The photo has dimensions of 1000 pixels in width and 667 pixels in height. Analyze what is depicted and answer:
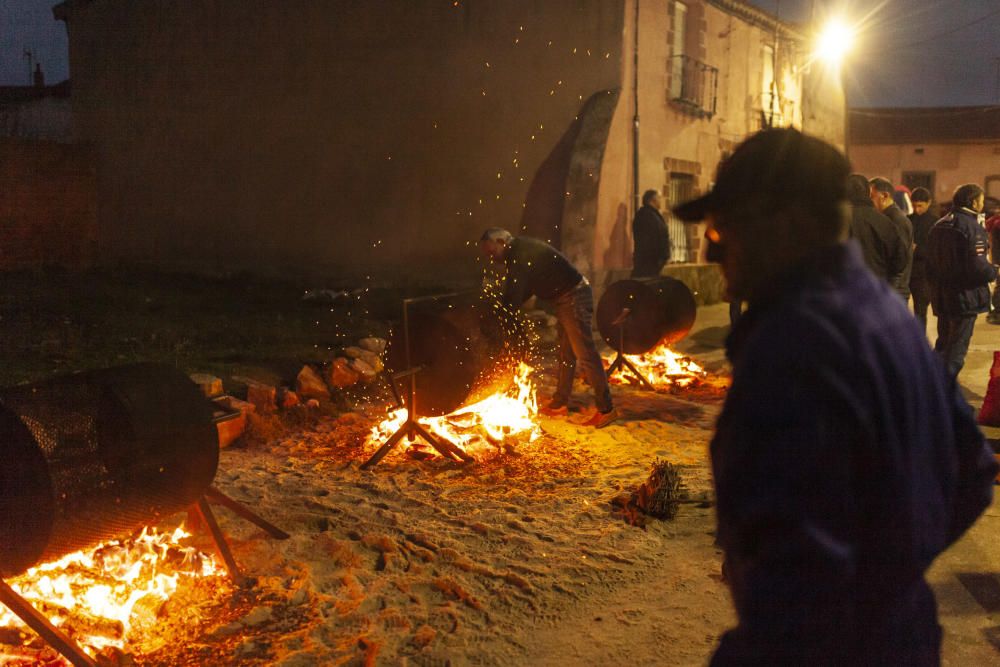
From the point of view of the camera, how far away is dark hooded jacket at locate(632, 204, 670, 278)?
13047 mm

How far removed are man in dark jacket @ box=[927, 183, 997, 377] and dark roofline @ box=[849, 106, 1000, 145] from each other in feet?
122

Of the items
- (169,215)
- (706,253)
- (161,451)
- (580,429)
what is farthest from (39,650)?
(169,215)

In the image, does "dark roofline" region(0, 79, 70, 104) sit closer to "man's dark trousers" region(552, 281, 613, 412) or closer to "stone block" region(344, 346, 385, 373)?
"stone block" region(344, 346, 385, 373)

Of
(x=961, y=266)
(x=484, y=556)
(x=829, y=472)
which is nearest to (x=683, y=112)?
(x=961, y=266)

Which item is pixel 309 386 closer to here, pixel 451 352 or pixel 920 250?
pixel 451 352

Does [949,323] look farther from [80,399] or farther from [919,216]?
[80,399]

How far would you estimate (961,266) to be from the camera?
763cm

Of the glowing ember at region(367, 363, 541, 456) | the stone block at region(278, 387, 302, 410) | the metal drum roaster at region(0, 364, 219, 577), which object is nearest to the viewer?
the metal drum roaster at region(0, 364, 219, 577)

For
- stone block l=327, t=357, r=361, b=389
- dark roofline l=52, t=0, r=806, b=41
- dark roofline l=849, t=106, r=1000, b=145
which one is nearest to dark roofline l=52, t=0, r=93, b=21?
dark roofline l=52, t=0, r=806, b=41

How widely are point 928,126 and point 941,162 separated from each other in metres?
2.18

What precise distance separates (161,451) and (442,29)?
525 inches

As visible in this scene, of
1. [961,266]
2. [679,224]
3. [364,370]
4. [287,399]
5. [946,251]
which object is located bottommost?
[287,399]

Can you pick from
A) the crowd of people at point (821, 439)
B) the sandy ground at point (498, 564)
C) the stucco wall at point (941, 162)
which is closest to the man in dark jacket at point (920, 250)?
the sandy ground at point (498, 564)

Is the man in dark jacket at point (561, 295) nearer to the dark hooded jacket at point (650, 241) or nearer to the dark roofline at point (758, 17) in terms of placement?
the dark hooded jacket at point (650, 241)
